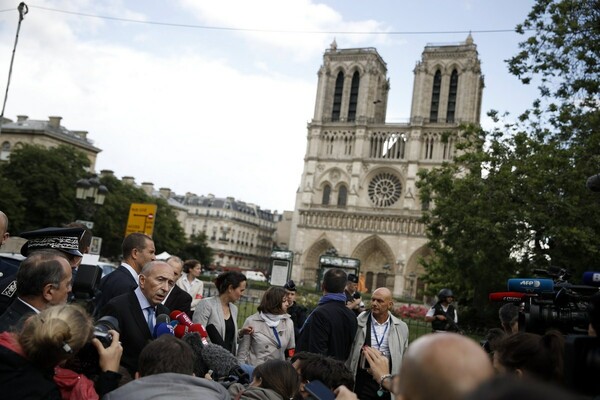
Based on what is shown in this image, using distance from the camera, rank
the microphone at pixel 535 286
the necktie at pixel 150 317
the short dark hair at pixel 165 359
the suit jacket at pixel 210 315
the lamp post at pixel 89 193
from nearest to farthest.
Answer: the short dark hair at pixel 165 359, the necktie at pixel 150 317, the microphone at pixel 535 286, the suit jacket at pixel 210 315, the lamp post at pixel 89 193

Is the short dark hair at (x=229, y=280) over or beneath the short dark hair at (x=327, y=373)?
over

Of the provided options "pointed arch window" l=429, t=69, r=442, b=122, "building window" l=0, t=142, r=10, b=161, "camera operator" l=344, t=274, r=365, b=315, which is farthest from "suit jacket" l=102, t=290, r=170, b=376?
"building window" l=0, t=142, r=10, b=161

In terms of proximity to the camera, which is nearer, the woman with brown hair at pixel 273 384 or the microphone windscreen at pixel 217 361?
the woman with brown hair at pixel 273 384

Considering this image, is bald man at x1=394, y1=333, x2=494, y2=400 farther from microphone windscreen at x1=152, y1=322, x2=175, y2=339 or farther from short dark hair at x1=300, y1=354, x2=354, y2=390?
microphone windscreen at x1=152, y1=322, x2=175, y2=339

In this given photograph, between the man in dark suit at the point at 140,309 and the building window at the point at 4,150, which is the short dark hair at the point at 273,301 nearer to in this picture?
the man in dark suit at the point at 140,309

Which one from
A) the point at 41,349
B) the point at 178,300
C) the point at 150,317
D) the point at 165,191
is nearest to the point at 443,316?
the point at 178,300

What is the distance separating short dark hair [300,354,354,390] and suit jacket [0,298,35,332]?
1.56 m

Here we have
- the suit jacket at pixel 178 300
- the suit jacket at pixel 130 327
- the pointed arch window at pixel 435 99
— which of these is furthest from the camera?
the pointed arch window at pixel 435 99

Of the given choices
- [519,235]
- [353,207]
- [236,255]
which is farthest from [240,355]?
[236,255]

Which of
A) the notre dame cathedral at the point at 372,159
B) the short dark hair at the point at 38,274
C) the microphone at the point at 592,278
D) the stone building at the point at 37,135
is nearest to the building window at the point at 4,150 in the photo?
the stone building at the point at 37,135

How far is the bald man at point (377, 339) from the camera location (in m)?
4.70

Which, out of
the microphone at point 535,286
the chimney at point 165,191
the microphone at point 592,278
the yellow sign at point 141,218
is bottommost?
the microphone at point 535,286

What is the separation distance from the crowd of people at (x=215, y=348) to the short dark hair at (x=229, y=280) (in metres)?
0.01

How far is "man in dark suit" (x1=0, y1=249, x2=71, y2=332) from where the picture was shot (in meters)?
3.23
